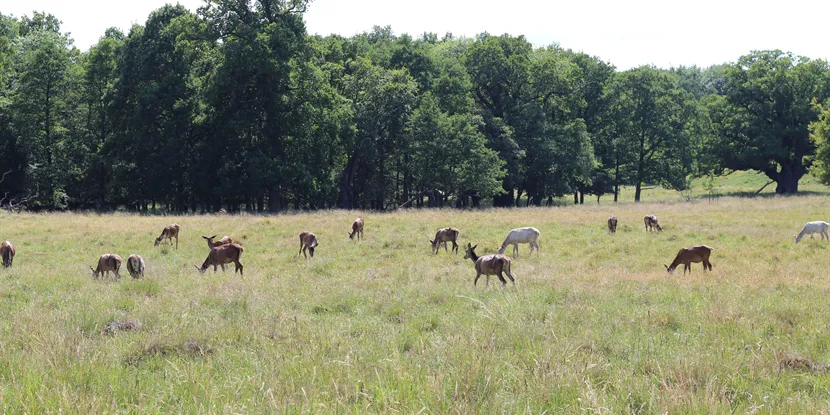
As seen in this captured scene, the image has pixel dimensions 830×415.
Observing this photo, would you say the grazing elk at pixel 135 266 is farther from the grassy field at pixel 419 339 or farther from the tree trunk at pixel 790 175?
the tree trunk at pixel 790 175

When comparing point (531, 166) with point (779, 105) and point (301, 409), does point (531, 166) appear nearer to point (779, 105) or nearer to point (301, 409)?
point (779, 105)

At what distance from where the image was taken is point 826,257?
55.7ft

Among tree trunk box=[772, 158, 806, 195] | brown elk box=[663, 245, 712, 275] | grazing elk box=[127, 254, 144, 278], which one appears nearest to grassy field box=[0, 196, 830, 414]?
grazing elk box=[127, 254, 144, 278]

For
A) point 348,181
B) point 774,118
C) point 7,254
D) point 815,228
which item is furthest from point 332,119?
point 774,118

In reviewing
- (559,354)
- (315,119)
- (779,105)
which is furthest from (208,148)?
(779,105)

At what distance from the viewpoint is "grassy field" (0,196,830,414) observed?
482 cm

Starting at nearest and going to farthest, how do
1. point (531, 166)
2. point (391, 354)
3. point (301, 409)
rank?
point (301, 409)
point (391, 354)
point (531, 166)

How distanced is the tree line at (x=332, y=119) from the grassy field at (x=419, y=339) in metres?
22.8

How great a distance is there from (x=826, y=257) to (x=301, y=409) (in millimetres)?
17766

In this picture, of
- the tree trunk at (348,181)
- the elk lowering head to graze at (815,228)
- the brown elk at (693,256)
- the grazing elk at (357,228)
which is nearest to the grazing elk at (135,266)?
the grazing elk at (357,228)

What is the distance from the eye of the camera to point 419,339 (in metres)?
7.25

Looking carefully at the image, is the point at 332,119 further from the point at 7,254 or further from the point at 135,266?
the point at 135,266

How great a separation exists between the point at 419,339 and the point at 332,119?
33.2m

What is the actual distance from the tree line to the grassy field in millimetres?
22795
